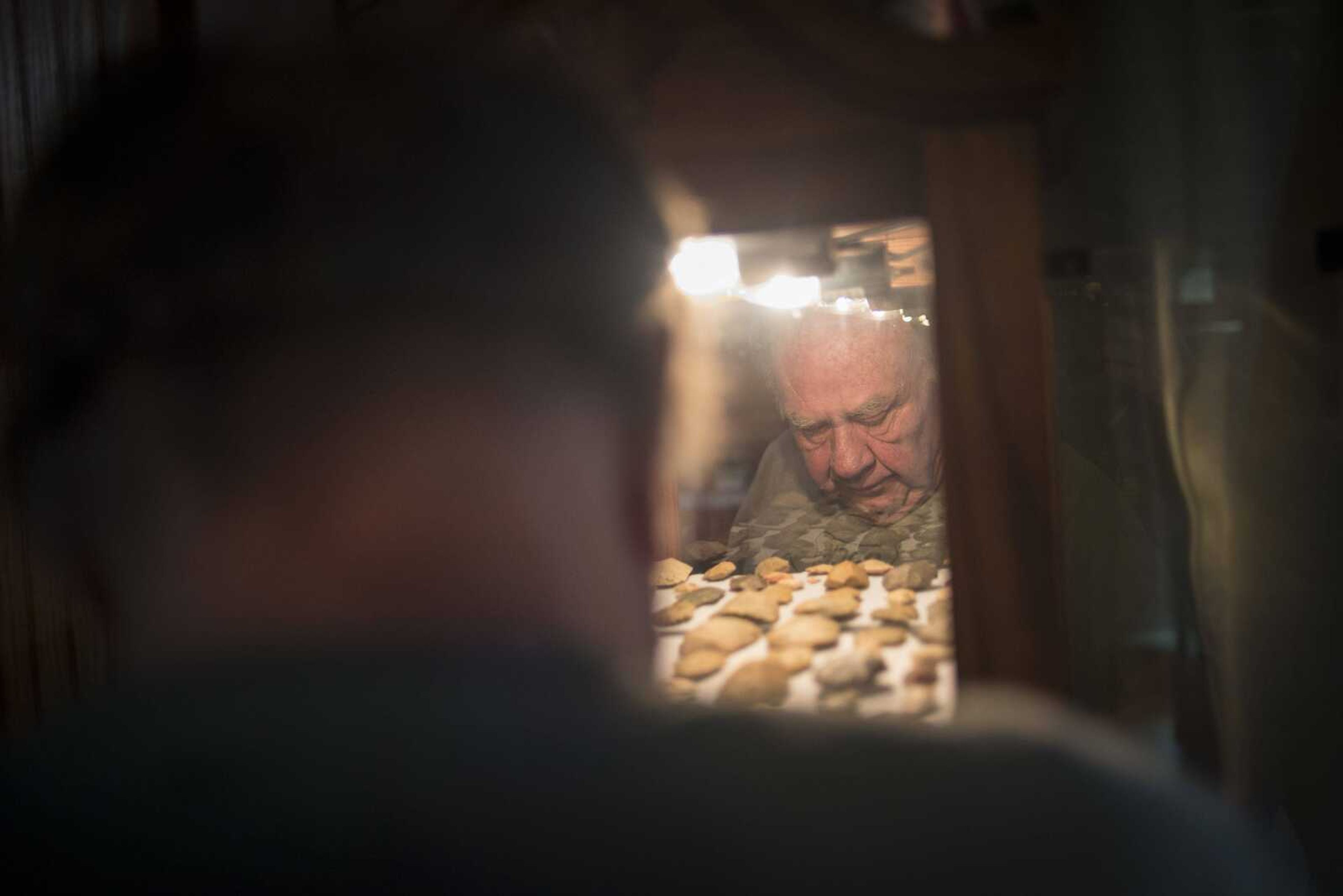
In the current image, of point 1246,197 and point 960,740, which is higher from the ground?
point 1246,197

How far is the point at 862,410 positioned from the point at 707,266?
0.18m

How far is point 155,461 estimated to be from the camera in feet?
1.35

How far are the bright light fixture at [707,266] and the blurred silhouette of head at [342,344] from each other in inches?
5.0

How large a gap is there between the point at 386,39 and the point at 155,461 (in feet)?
0.78

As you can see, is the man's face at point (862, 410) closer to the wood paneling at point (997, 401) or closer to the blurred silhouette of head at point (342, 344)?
the wood paneling at point (997, 401)

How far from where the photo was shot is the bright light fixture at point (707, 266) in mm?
544

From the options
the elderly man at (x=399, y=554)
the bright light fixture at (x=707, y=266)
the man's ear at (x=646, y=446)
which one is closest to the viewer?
the elderly man at (x=399, y=554)

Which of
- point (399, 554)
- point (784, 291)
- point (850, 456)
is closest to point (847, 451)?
point (850, 456)

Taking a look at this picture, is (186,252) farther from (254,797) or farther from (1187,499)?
(1187,499)

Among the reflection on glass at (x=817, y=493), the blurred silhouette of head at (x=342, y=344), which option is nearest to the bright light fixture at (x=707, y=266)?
the reflection on glass at (x=817, y=493)

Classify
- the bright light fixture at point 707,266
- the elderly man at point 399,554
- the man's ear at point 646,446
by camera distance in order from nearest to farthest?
the elderly man at point 399,554, the man's ear at point 646,446, the bright light fixture at point 707,266

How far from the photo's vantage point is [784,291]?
581mm

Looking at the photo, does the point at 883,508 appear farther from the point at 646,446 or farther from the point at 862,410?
the point at 646,446

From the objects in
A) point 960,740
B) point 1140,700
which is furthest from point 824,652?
point 1140,700
